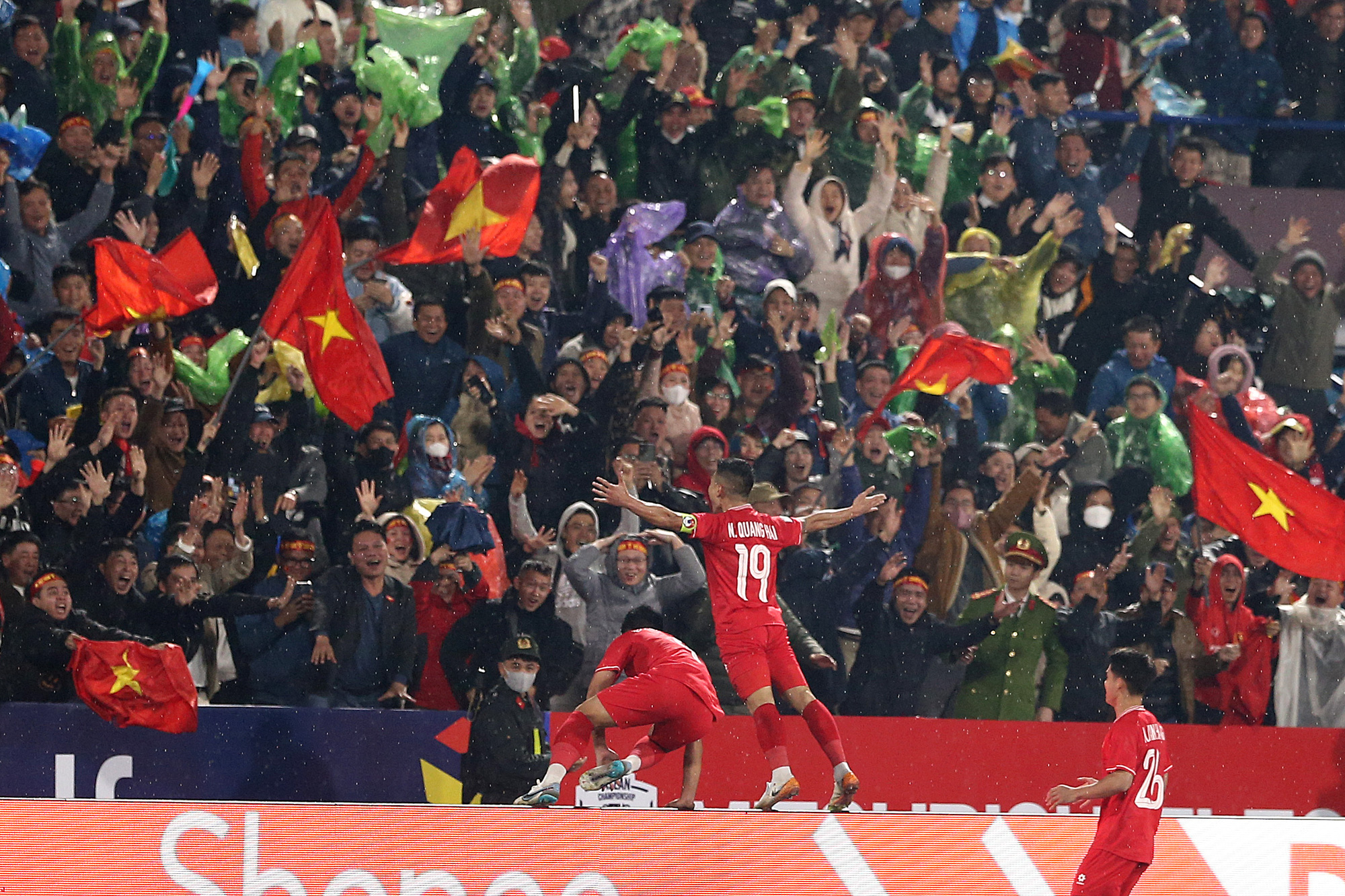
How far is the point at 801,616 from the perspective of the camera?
11297 mm

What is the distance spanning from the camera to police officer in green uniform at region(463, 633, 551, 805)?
33.3ft

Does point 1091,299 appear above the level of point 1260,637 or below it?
above

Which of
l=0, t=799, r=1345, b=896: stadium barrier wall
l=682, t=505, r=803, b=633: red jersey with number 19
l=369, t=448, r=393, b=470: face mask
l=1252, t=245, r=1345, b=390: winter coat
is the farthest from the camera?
l=1252, t=245, r=1345, b=390: winter coat

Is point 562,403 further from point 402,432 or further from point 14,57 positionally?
point 14,57

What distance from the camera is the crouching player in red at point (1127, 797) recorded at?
7.67 meters

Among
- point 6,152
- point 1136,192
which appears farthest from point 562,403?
point 1136,192

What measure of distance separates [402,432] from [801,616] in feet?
8.96

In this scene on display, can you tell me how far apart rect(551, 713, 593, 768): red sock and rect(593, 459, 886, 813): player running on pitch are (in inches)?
30.4

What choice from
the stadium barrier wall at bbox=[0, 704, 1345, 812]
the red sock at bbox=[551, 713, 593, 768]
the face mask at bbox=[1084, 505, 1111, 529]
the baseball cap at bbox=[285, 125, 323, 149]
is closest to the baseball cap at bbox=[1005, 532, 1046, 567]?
the face mask at bbox=[1084, 505, 1111, 529]

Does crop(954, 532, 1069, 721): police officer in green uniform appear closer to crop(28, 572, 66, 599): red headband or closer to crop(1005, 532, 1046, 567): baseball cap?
crop(1005, 532, 1046, 567): baseball cap

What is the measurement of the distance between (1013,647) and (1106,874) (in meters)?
3.67

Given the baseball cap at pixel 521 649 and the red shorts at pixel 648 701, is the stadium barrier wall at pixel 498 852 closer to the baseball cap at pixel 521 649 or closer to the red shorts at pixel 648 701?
the red shorts at pixel 648 701

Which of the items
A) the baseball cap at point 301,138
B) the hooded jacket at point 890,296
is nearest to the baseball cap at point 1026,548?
the hooded jacket at point 890,296

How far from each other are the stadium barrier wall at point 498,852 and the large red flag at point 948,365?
16.0ft
